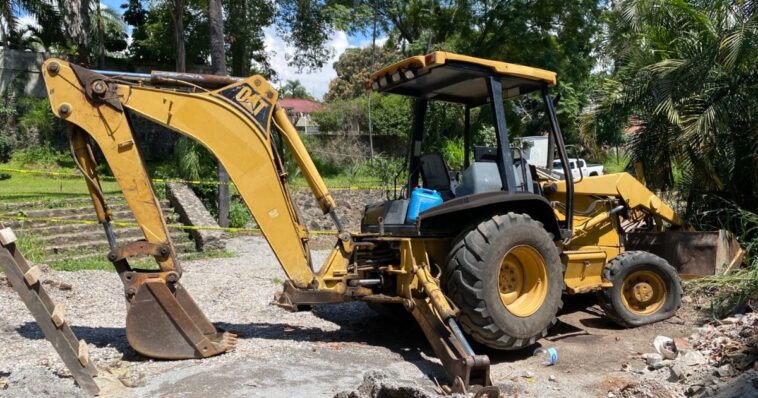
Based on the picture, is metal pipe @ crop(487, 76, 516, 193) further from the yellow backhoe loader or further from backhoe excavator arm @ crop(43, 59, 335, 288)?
backhoe excavator arm @ crop(43, 59, 335, 288)

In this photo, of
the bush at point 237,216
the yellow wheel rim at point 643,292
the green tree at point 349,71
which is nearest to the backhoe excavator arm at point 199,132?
the yellow wheel rim at point 643,292

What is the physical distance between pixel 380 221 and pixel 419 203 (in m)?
0.42

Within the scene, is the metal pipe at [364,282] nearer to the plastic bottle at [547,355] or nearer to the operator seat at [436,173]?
the operator seat at [436,173]

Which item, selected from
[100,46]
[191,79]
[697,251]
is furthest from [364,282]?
[100,46]

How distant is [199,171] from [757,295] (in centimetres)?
1231

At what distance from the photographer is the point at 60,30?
24266 millimetres

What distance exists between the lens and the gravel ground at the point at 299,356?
4832 mm

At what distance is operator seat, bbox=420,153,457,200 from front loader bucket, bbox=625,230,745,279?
3.24m

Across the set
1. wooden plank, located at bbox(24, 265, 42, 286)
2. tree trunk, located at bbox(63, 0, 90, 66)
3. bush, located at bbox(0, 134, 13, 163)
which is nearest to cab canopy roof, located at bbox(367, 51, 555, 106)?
wooden plank, located at bbox(24, 265, 42, 286)

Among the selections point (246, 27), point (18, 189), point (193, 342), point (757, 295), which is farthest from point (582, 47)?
point (193, 342)

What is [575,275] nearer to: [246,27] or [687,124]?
[687,124]

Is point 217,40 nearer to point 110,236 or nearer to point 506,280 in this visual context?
point 110,236

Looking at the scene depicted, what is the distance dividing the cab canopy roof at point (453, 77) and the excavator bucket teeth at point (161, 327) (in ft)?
9.36

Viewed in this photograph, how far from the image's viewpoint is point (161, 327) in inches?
218
